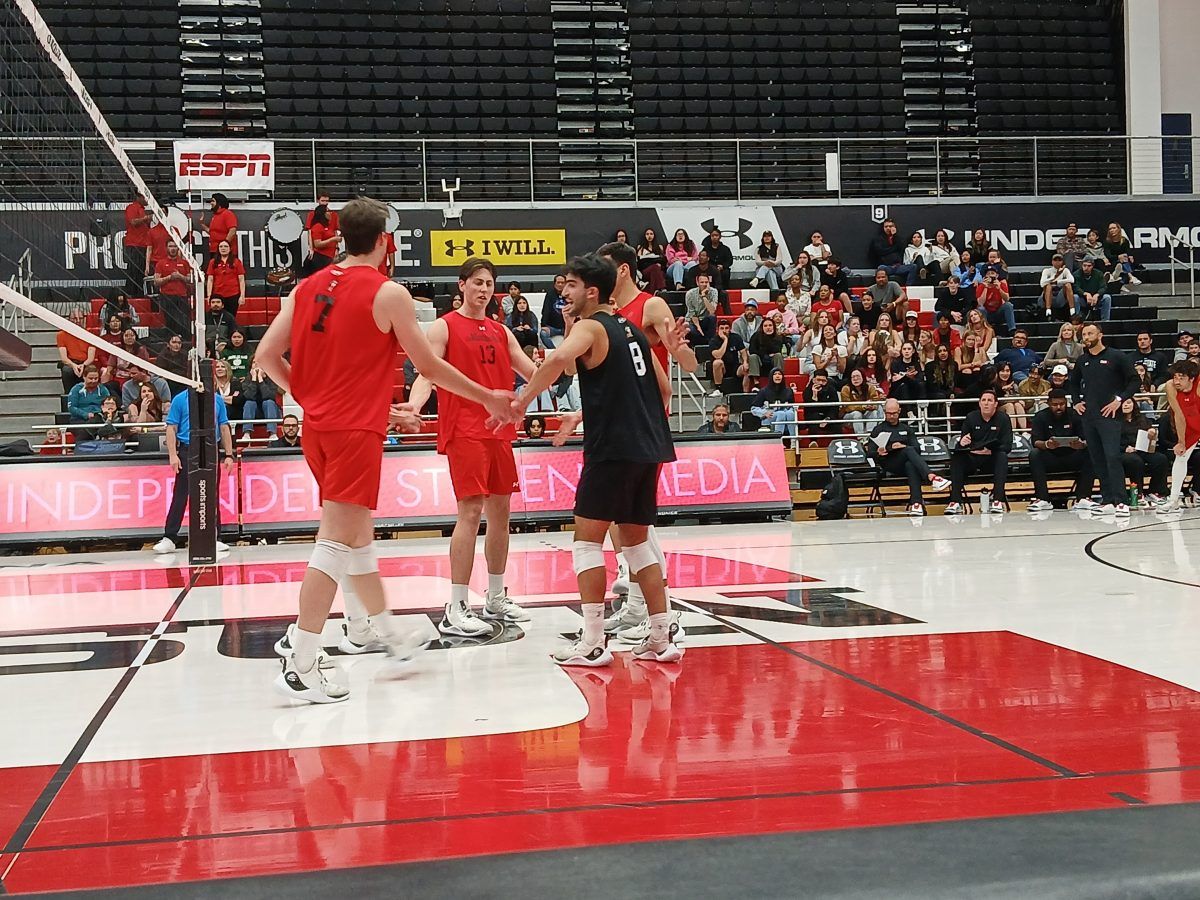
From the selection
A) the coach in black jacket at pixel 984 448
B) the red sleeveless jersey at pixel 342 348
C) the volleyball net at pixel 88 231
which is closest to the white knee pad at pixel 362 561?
the red sleeveless jersey at pixel 342 348

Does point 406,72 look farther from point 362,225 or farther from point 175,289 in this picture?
point 362,225

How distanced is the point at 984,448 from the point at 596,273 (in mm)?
10519

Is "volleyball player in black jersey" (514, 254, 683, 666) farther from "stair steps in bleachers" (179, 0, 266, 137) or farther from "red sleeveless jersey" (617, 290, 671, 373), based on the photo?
"stair steps in bleachers" (179, 0, 266, 137)

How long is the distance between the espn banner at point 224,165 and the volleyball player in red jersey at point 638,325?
14.4 m

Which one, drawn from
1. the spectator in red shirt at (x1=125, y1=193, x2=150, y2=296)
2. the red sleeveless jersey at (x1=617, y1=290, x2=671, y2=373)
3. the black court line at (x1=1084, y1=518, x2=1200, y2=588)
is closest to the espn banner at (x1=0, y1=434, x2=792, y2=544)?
the spectator in red shirt at (x1=125, y1=193, x2=150, y2=296)

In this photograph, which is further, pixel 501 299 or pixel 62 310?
pixel 501 299

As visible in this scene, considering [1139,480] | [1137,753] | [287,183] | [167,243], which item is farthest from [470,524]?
[287,183]

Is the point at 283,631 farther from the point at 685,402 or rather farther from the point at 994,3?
the point at 994,3

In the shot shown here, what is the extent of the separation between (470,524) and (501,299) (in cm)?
1208

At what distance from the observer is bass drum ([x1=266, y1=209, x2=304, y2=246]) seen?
18375 mm

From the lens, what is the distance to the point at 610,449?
497cm

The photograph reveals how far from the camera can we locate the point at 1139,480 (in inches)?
564

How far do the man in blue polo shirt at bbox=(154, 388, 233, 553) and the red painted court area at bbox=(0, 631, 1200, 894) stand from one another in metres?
7.48

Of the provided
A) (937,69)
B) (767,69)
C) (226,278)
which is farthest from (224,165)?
(937,69)
